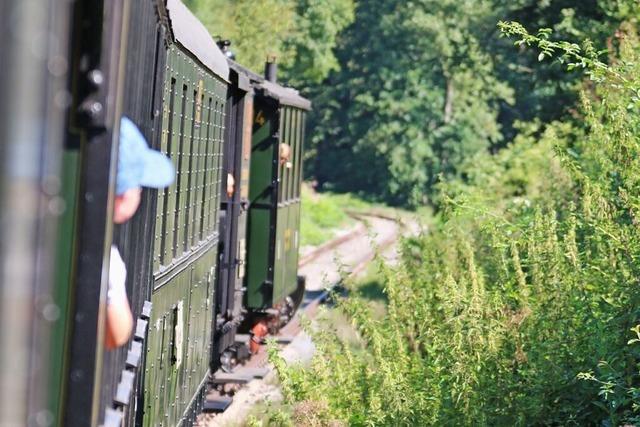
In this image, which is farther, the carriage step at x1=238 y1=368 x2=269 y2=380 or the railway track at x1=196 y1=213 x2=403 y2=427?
the carriage step at x1=238 y1=368 x2=269 y2=380

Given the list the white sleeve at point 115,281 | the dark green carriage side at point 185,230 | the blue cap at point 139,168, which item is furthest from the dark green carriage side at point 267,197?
the blue cap at point 139,168

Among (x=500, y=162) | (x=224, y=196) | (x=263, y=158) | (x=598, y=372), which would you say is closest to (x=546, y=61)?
(x=500, y=162)

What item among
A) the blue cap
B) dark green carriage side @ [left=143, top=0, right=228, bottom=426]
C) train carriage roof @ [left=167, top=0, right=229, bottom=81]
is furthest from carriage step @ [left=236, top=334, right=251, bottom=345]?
the blue cap

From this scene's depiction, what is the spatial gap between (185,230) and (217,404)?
5.23 m

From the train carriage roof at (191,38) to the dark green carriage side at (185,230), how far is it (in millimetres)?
16

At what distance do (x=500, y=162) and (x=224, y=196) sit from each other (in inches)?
475

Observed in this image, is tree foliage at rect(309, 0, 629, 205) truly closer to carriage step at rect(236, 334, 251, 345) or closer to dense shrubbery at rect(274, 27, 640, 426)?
carriage step at rect(236, 334, 251, 345)

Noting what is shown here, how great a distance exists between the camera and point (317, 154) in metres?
69.9

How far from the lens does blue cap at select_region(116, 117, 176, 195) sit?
3.26m

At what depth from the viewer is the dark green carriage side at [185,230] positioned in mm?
7172

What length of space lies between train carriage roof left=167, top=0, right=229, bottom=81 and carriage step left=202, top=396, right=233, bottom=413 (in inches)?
151

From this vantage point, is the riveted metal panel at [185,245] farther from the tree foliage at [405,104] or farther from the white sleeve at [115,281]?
the tree foliage at [405,104]

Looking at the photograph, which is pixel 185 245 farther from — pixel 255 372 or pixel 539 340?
pixel 255 372

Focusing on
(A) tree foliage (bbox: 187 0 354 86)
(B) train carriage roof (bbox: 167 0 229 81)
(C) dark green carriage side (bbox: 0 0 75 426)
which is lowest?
(C) dark green carriage side (bbox: 0 0 75 426)
